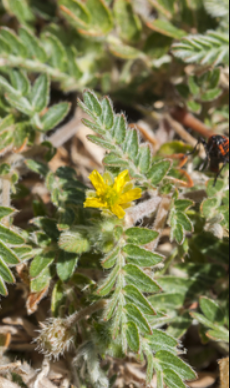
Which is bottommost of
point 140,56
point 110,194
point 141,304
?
point 141,304

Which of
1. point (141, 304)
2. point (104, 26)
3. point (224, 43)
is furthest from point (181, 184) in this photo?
point (104, 26)

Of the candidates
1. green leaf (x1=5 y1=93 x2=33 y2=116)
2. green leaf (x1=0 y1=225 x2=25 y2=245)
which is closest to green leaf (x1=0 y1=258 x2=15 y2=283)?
green leaf (x1=0 y1=225 x2=25 y2=245)

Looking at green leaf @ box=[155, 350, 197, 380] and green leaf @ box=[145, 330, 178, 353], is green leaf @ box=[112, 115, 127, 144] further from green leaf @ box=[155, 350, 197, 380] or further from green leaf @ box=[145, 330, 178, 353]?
green leaf @ box=[155, 350, 197, 380]

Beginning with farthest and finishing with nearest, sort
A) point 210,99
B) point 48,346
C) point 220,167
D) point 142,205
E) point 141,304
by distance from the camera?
point 210,99
point 220,167
point 142,205
point 48,346
point 141,304

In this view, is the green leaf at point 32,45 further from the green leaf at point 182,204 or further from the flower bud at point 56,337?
the flower bud at point 56,337

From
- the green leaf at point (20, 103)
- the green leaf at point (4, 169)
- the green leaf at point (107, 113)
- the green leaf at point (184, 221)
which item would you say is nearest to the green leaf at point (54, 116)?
the green leaf at point (20, 103)

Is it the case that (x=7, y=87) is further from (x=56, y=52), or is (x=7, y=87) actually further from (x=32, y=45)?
(x=56, y=52)

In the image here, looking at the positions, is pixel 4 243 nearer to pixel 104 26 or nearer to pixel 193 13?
pixel 104 26
